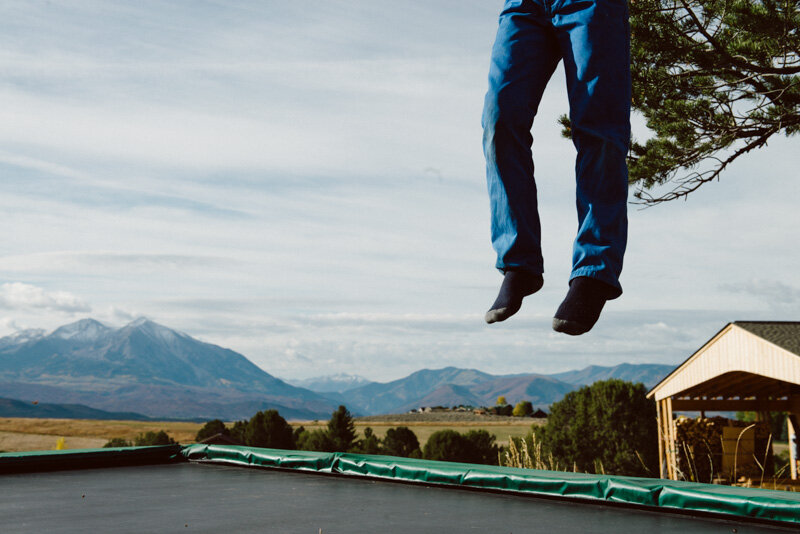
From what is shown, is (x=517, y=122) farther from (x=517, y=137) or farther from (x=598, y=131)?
(x=598, y=131)

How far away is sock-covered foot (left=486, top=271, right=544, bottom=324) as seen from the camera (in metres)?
1.78

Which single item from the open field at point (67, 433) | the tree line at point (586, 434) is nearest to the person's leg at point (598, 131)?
the tree line at point (586, 434)

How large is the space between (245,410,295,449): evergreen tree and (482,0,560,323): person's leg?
36.3m

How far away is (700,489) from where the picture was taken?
2.18 meters

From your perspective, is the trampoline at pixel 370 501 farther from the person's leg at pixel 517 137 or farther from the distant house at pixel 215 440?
the distant house at pixel 215 440

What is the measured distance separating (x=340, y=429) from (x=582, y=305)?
40843mm

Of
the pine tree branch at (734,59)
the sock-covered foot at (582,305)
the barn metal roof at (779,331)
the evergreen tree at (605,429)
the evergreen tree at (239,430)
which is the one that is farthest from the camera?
the evergreen tree at (239,430)

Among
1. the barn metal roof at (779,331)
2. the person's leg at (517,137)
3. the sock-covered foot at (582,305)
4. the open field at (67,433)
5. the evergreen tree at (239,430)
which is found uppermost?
the barn metal roof at (779,331)

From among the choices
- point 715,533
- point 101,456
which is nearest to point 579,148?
point 715,533

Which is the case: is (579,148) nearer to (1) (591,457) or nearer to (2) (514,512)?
(2) (514,512)

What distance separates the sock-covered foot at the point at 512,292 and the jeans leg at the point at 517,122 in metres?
0.02

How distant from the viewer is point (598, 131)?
1757mm

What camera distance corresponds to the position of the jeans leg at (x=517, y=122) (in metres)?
1.82

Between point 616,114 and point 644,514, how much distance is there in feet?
3.77
